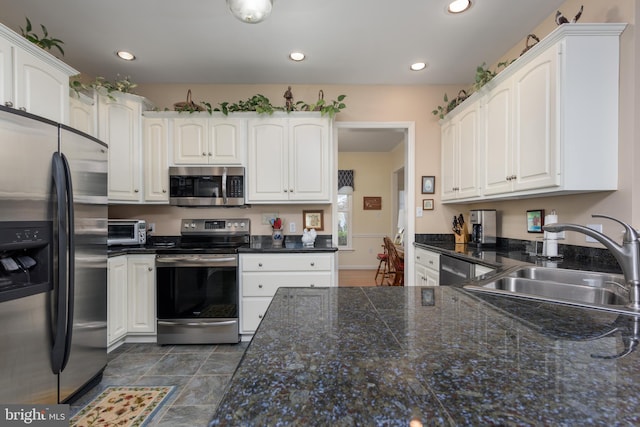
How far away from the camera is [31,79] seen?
6.14 ft

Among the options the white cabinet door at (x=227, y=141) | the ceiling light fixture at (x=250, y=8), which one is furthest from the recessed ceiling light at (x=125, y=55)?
the ceiling light fixture at (x=250, y=8)

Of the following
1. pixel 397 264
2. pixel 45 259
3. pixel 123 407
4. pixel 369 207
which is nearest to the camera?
pixel 45 259

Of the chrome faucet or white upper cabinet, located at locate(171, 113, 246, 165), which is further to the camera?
white upper cabinet, located at locate(171, 113, 246, 165)

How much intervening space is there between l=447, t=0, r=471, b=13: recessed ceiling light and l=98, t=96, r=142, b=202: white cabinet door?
2.89m

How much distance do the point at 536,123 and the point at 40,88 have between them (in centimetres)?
328

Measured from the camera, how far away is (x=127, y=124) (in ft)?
9.36

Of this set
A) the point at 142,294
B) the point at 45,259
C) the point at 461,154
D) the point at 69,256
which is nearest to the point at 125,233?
the point at 142,294

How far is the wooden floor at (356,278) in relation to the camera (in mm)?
5300

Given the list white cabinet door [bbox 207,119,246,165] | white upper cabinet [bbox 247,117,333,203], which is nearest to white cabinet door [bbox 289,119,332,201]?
white upper cabinet [bbox 247,117,333,203]

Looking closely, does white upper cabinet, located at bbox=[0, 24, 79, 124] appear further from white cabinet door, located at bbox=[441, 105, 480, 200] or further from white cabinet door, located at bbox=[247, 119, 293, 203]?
white cabinet door, located at bbox=[441, 105, 480, 200]

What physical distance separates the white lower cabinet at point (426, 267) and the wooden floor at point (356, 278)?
2026mm

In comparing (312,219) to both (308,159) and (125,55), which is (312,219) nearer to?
(308,159)

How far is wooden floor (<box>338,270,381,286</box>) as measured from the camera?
5300 millimetres

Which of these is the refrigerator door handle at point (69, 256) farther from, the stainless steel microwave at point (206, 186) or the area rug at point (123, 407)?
the stainless steel microwave at point (206, 186)
